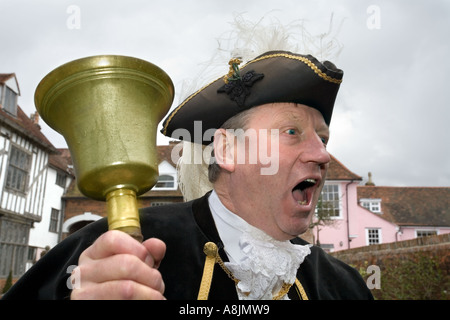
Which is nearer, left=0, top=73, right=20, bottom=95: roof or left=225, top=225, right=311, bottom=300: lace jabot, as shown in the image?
left=225, top=225, right=311, bottom=300: lace jabot

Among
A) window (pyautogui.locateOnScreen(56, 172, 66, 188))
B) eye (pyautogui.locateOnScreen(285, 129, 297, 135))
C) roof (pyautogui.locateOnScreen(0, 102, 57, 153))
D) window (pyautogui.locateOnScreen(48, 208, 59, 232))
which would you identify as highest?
roof (pyautogui.locateOnScreen(0, 102, 57, 153))

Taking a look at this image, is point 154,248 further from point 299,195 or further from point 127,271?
point 299,195

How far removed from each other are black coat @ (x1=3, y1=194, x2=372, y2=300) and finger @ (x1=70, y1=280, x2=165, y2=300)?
0.73 m

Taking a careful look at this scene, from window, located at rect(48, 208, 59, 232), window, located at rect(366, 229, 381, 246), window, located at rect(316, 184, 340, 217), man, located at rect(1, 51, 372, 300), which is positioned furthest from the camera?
window, located at rect(366, 229, 381, 246)

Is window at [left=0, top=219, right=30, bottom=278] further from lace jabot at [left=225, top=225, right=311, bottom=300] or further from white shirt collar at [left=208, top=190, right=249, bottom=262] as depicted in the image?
lace jabot at [left=225, top=225, right=311, bottom=300]

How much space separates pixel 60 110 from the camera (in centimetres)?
138

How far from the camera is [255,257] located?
2.10 meters

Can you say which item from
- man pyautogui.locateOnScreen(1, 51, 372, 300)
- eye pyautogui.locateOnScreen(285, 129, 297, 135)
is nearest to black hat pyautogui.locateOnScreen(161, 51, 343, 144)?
man pyautogui.locateOnScreen(1, 51, 372, 300)

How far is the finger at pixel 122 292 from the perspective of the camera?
115 cm

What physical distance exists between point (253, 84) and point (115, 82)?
41.7 inches

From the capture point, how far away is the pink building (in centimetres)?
2633

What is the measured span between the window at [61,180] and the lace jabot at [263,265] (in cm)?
2078

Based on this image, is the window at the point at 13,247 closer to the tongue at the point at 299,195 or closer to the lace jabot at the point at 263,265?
the lace jabot at the point at 263,265
